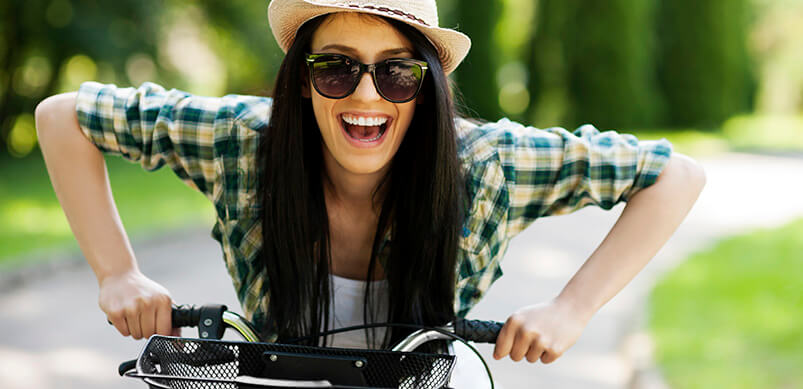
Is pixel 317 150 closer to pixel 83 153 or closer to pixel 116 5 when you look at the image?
pixel 83 153

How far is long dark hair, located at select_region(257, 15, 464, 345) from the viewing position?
6.56ft

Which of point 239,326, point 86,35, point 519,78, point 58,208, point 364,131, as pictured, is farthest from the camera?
point 519,78

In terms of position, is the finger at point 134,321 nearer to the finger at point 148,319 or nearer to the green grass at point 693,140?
the finger at point 148,319

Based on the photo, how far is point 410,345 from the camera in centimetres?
168

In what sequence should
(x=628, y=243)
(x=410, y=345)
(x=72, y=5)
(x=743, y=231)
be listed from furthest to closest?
1. (x=72, y=5)
2. (x=743, y=231)
3. (x=628, y=243)
4. (x=410, y=345)

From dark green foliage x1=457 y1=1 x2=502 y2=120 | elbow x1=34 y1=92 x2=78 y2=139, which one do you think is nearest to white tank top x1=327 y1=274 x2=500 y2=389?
elbow x1=34 y1=92 x2=78 y2=139

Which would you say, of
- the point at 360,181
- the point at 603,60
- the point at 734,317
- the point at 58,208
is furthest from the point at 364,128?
the point at 603,60

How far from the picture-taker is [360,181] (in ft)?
7.20

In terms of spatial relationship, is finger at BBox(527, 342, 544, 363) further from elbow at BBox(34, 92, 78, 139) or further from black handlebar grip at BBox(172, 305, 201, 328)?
elbow at BBox(34, 92, 78, 139)

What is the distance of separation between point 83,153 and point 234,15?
14.2 meters

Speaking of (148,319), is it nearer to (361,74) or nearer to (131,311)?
(131,311)

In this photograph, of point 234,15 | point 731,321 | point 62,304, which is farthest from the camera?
point 234,15

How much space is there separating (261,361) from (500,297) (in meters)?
4.86

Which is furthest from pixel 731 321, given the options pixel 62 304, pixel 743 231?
pixel 62 304
